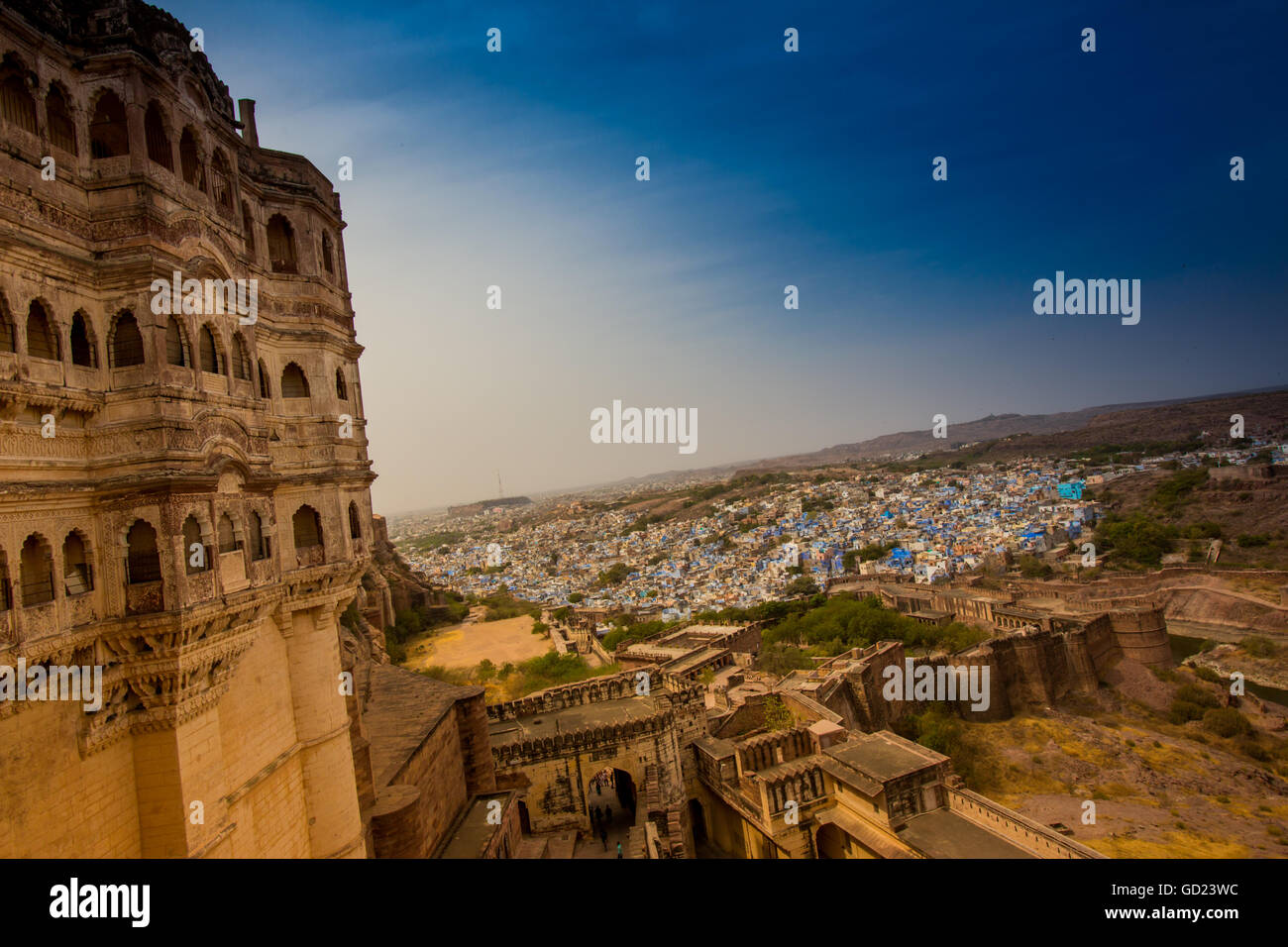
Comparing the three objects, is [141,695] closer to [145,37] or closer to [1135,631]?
[145,37]

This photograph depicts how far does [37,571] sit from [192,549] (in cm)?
135

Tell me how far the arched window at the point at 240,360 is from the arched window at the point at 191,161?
185 centimetres

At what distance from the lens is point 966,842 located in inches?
620

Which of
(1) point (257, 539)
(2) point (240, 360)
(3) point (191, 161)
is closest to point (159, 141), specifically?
A: (3) point (191, 161)

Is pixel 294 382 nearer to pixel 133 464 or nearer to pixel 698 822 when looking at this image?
pixel 133 464

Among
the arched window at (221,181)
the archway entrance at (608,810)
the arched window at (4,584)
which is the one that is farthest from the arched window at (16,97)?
the archway entrance at (608,810)

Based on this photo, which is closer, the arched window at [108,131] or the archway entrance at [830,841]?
the arched window at [108,131]

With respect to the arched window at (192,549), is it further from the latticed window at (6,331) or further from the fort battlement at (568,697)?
the fort battlement at (568,697)

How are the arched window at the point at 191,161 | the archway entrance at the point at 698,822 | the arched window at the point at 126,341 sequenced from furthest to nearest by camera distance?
the archway entrance at the point at 698,822 → the arched window at the point at 191,161 → the arched window at the point at 126,341

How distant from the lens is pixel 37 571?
6.69 meters

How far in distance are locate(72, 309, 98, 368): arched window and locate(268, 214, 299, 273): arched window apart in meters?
4.21

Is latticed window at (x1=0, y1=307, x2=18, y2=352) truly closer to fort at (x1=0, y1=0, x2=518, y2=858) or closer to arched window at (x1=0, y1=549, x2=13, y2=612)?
fort at (x1=0, y1=0, x2=518, y2=858)

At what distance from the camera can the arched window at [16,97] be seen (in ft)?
22.5

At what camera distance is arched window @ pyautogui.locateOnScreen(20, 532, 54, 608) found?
654 cm
